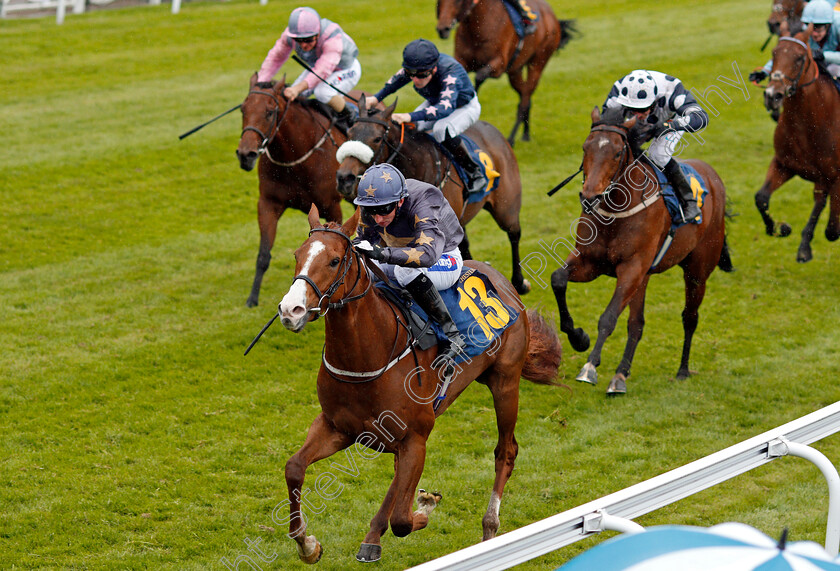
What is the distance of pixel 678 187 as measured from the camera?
7199 millimetres

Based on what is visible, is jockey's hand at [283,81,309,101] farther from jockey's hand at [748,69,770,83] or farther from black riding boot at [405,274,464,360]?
jockey's hand at [748,69,770,83]

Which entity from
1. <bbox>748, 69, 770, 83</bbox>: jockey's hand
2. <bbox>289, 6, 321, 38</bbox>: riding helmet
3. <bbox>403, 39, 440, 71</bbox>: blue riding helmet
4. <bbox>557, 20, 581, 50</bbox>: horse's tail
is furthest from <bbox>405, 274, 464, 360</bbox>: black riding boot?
<bbox>557, 20, 581, 50</bbox>: horse's tail

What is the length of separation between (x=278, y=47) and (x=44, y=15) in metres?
10.8

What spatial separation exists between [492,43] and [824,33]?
13.6 ft

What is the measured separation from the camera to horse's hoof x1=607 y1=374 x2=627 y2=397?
23.8 ft

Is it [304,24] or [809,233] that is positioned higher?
[304,24]

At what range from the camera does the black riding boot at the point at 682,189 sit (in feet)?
23.5

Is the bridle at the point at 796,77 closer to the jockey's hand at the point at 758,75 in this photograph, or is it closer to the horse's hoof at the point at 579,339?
the jockey's hand at the point at 758,75

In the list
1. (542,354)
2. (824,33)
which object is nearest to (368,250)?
(542,354)

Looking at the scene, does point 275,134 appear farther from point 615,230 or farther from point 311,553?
point 311,553

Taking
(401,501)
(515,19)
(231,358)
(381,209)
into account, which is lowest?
(231,358)

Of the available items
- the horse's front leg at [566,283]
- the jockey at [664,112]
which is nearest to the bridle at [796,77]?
the jockey at [664,112]

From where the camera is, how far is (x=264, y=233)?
8523 millimetres

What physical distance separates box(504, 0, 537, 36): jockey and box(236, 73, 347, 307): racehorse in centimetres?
482
